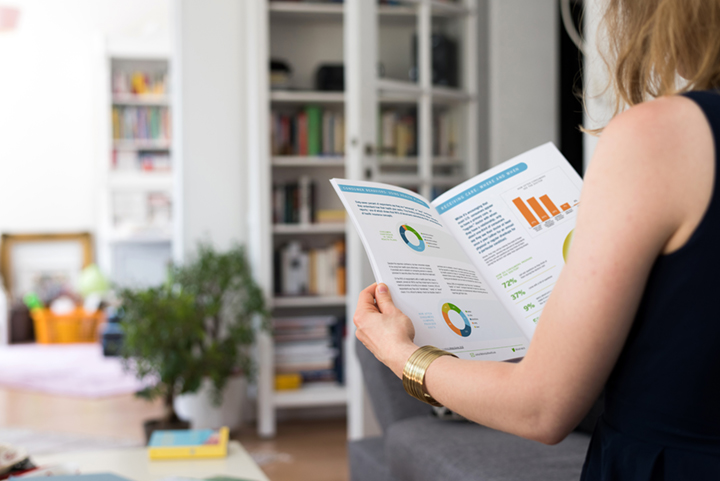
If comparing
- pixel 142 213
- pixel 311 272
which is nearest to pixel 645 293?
pixel 311 272

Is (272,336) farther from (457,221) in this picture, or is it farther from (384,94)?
(457,221)

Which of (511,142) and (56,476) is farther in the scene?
(511,142)

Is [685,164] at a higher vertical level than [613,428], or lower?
higher

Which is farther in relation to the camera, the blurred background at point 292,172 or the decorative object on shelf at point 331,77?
the decorative object on shelf at point 331,77

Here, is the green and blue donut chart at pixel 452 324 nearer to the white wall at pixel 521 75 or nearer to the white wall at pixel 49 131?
the white wall at pixel 521 75

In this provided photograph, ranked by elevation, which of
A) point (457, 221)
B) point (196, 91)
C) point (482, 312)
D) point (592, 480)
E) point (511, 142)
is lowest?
point (592, 480)

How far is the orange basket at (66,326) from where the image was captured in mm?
6012

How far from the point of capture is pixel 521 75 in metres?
2.95

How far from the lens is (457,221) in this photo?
91 centimetres

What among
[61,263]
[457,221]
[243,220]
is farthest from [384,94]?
[61,263]

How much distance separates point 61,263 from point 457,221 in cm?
666

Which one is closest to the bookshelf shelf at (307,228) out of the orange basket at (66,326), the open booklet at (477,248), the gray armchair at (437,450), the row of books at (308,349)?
the row of books at (308,349)

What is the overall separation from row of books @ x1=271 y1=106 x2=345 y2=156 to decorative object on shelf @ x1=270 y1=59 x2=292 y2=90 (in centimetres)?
18

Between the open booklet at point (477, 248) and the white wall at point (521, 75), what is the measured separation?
6.75 ft
